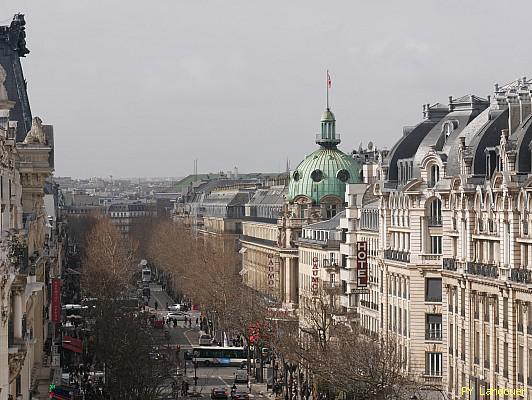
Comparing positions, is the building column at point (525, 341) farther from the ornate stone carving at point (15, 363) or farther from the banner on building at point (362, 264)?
the banner on building at point (362, 264)

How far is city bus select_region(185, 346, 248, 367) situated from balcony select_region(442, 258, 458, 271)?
2262 inches

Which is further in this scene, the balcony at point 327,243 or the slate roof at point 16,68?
the balcony at point 327,243

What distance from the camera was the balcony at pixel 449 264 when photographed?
9969 cm

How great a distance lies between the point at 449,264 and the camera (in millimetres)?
100625

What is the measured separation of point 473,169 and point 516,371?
14341 millimetres

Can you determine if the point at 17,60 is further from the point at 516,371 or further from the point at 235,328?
the point at 235,328

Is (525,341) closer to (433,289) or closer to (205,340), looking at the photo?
(433,289)

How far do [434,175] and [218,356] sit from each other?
55822 mm

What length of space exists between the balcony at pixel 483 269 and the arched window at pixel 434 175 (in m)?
13.4

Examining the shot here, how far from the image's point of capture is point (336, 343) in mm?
114812

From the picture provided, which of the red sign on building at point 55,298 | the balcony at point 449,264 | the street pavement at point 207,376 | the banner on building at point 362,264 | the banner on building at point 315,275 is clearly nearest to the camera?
the balcony at point 449,264

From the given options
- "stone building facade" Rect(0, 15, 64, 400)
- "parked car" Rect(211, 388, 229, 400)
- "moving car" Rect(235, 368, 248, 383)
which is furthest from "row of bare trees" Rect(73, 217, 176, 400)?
"moving car" Rect(235, 368, 248, 383)

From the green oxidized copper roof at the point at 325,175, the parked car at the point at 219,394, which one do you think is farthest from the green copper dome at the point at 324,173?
the parked car at the point at 219,394

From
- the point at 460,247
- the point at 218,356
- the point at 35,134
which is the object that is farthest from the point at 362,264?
the point at 35,134
